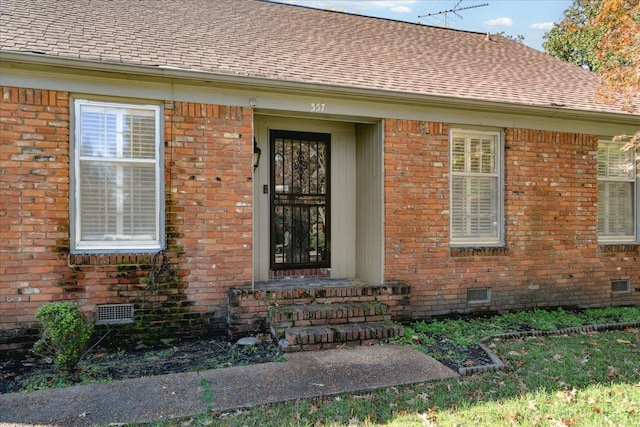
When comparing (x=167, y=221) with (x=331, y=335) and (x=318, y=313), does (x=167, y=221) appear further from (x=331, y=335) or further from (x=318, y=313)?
(x=331, y=335)

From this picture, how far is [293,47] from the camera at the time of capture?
270 inches

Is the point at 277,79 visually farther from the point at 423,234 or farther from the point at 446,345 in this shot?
the point at 446,345

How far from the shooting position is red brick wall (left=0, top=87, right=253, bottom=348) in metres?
4.63

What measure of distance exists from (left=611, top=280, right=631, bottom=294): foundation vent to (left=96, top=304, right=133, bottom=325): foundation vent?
7.43 m

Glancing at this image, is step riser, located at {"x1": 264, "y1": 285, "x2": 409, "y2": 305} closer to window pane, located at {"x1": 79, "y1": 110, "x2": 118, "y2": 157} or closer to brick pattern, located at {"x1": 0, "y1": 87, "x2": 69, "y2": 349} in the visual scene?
brick pattern, located at {"x1": 0, "y1": 87, "x2": 69, "y2": 349}

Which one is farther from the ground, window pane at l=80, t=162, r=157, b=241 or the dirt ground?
window pane at l=80, t=162, r=157, b=241

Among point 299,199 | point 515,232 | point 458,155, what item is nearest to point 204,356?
point 299,199

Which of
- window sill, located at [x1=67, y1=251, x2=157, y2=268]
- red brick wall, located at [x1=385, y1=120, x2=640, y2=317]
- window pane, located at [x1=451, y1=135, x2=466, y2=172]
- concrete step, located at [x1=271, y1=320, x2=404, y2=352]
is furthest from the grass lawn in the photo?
window pane, located at [x1=451, y1=135, x2=466, y2=172]

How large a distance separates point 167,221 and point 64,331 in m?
1.66

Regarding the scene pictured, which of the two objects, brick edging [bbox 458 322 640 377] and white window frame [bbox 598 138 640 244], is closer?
brick edging [bbox 458 322 640 377]

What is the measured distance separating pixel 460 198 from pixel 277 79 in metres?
3.26

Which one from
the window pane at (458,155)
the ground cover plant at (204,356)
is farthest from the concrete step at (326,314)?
the window pane at (458,155)

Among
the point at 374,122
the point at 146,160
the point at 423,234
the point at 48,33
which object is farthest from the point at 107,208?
the point at 423,234

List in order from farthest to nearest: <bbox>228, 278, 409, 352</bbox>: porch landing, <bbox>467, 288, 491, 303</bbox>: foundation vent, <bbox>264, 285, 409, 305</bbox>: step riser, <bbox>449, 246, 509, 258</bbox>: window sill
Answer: <bbox>467, 288, 491, 303</bbox>: foundation vent
<bbox>449, 246, 509, 258</bbox>: window sill
<bbox>264, 285, 409, 305</bbox>: step riser
<bbox>228, 278, 409, 352</bbox>: porch landing
